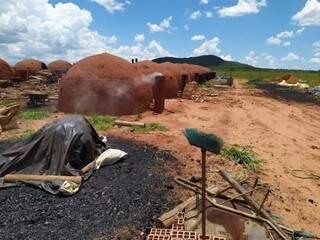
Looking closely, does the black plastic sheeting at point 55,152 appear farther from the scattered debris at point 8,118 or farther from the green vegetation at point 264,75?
the green vegetation at point 264,75

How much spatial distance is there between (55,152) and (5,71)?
28.2 meters

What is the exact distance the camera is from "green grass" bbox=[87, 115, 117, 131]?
1226 cm

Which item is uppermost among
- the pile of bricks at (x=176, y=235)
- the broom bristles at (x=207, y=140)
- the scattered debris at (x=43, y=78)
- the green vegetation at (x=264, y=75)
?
the broom bristles at (x=207, y=140)

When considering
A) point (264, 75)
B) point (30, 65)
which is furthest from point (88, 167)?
point (264, 75)

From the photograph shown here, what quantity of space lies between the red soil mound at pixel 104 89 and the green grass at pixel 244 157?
576 centimetres

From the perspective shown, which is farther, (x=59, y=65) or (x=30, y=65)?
(x=59, y=65)

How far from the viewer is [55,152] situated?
25.0ft

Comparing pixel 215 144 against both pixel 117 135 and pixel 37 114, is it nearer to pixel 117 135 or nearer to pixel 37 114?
pixel 117 135

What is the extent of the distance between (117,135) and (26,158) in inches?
148

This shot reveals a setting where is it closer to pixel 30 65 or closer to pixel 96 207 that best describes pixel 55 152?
pixel 96 207

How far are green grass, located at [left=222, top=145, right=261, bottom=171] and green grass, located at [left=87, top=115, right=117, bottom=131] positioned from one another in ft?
14.0

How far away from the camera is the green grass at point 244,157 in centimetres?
915

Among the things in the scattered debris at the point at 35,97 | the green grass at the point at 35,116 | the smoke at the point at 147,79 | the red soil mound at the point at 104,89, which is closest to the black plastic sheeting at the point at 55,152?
the green grass at the point at 35,116

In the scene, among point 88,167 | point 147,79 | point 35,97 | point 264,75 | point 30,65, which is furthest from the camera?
point 264,75
